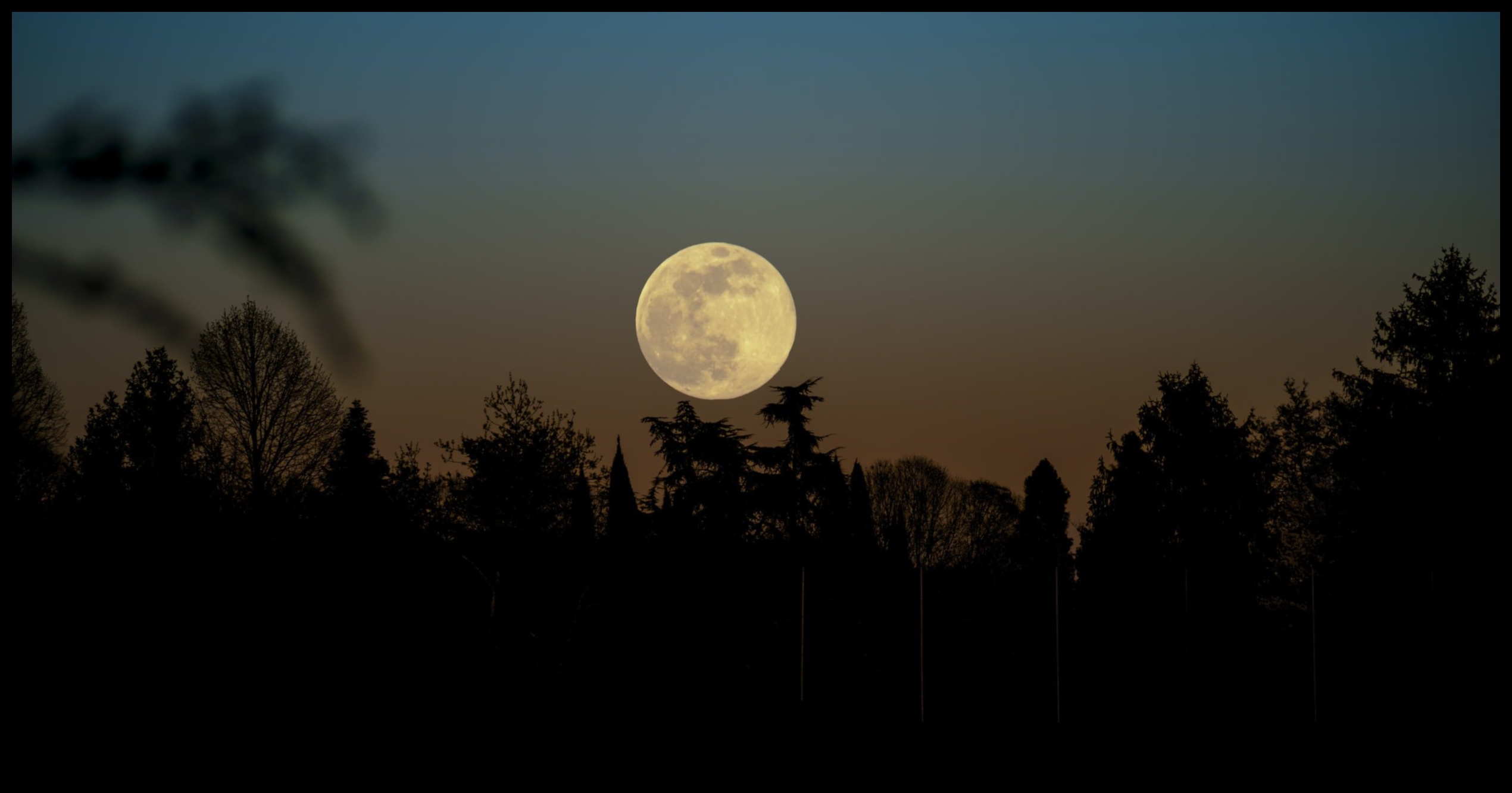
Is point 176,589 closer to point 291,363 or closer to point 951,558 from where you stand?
point 291,363

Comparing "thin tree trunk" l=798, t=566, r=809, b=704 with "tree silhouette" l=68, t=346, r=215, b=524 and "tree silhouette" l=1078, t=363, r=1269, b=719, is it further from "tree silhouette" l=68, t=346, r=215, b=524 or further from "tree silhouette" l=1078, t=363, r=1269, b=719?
"tree silhouette" l=1078, t=363, r=1269, b=719

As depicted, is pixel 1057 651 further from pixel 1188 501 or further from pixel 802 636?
pixel 1188 501

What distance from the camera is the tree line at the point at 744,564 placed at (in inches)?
363

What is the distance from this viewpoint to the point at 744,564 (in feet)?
87.6

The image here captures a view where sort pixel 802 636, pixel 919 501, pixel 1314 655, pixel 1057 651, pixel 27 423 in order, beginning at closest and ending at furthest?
pixel 27 423, pixel 802 636, pixel 1057 651, pixel 1314 655, pixel 919 501

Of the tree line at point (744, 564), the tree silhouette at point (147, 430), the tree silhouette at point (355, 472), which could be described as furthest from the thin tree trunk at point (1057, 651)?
the tree silhouette at point (355, 472)

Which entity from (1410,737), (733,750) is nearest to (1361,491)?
(1410,737)

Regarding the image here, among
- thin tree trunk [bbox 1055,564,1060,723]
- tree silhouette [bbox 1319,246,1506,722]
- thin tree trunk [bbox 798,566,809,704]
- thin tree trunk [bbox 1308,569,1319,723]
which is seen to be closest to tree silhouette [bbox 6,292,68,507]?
thin tree trunk [bbox 798,566,809,704]

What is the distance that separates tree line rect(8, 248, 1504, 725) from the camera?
9211 millimetres

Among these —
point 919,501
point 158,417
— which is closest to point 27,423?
point 158,417

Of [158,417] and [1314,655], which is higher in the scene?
[158,417]

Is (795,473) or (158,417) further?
(795,473)

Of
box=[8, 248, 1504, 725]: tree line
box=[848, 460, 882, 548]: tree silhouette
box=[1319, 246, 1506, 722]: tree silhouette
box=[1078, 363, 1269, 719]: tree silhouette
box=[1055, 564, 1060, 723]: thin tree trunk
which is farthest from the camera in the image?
box=[1078, 363, 1269, 719]: tree silhouette

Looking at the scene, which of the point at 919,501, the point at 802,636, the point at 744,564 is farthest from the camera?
the point at 919,501
